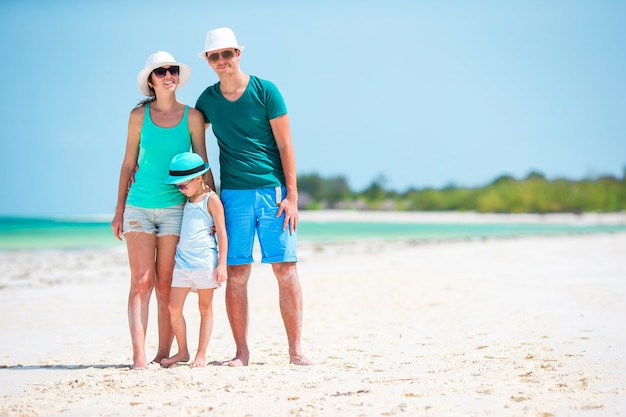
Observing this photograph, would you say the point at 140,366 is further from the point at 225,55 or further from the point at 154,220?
the point at 225,55

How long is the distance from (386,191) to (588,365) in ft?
226

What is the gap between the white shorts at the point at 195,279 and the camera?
4.32 meters

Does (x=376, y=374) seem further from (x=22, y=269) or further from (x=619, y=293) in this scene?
(x=22, y=269)

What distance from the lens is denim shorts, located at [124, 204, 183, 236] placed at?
14.3 feet

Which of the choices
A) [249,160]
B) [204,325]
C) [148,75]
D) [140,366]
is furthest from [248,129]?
[140,366]

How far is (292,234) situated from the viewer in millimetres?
4504

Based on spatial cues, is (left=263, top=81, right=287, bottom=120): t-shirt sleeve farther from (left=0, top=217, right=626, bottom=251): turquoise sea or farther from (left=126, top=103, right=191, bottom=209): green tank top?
(left=0, top=217, right=626, bottom=251): turquoise sea

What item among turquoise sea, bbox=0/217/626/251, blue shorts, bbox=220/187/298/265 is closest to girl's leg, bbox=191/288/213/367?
blue shorts, bbox=220/187/298/265

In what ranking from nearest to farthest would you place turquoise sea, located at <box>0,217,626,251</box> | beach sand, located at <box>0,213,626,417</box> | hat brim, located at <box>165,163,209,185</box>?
beach sand, located at <box>0,213,626,417</box> < hat brim, located at <box>165,163,209,185</box> < turquoise sea, located at <box>0,217,626,251</box>

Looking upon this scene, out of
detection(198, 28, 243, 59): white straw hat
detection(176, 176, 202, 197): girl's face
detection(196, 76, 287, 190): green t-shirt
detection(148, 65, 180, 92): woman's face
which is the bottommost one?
detection(176, 176, 202, 197): girl's face

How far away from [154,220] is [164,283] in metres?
0.41

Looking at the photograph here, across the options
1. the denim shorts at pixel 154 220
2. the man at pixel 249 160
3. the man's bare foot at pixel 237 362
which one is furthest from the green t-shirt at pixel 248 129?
the man's bare foot at pixel 237 362

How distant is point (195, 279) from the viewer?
4.32 meters

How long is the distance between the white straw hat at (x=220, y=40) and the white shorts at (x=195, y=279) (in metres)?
1.35
